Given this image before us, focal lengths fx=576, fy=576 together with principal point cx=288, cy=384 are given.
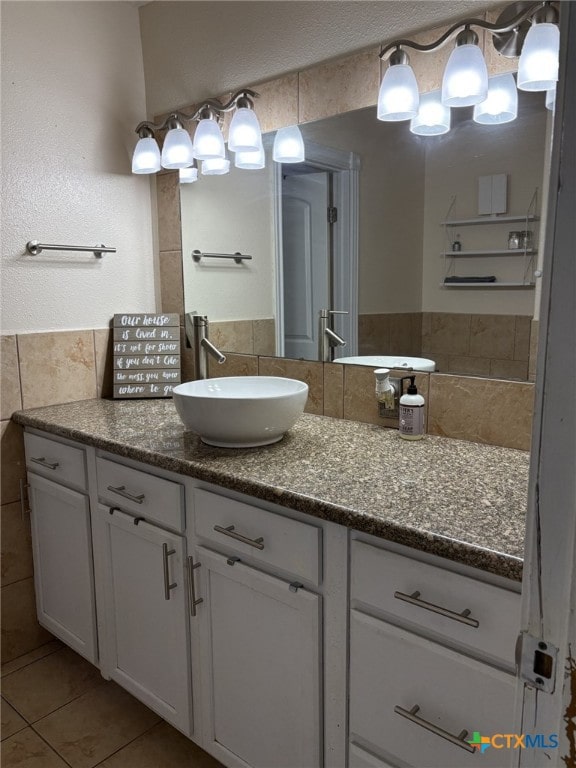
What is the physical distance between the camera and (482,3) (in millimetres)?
1380

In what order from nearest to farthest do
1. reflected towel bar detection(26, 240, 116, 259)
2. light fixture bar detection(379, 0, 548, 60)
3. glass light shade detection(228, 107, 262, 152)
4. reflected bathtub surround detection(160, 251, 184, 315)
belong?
light fixture bar detection(379, 0, 548, 60), glass light shade detection(228, 107, 262, 152), reflected towel bar detection(26, 240, 116, 259), reflected bathtub surround detection(160, 251, 184, 315)

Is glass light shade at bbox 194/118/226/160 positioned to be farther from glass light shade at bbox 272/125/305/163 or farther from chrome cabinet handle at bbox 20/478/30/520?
chrome cabinet handle at bbox 20/478/30/520

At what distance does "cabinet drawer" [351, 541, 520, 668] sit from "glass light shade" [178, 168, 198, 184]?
1588 millimetres

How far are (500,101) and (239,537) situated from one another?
1206 mm

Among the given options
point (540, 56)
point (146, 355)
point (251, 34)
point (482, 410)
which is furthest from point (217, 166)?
point (482, 410)

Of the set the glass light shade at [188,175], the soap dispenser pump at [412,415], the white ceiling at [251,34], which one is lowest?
the soap dispenser pump at [412,415]

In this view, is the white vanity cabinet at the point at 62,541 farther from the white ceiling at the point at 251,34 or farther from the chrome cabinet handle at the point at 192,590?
the white ceiling at the point at 251,34

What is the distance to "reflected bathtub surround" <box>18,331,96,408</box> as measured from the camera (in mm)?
1980

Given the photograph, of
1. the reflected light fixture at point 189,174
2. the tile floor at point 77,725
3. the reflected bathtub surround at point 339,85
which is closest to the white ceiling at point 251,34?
the reflected bathtub surround at point 339,85

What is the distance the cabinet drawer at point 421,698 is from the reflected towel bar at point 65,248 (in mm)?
1560

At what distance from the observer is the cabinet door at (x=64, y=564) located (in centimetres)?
180

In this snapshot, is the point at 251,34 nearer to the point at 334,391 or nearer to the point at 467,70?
the point at 467,70

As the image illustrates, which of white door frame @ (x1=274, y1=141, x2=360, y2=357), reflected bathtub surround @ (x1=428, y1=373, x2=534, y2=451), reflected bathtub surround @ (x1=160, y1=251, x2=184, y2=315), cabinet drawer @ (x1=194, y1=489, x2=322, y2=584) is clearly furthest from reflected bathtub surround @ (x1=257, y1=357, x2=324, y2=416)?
cabinet drawer @ (x1=194, y1=489, x2=322, y2=584)

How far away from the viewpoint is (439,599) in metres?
1.00
